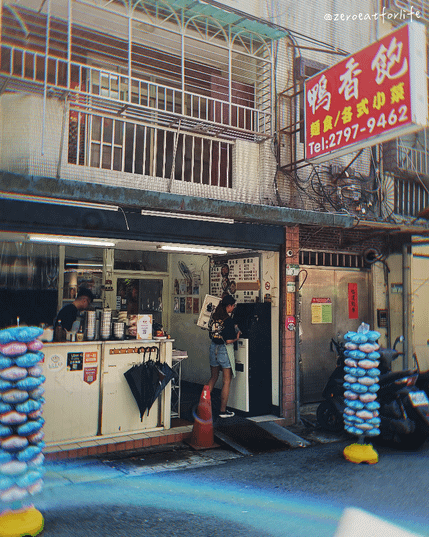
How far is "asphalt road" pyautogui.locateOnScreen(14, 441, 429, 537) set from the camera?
14.4 feet

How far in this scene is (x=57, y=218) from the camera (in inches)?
246

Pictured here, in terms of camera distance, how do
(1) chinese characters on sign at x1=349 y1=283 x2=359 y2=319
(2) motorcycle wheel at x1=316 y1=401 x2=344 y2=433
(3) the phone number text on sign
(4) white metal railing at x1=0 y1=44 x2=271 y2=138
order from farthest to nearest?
(1) chinese characters on sign at x1=349 y1=283 x2=359 y2=319 → (2) motorcycle wheel at x1=316 y1=401 x2=344 y2=433 → (4) white metal railing at x1=0 y1=44 x2=271 y2=138 → (3) the phone number text on sign

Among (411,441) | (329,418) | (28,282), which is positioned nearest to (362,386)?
Result: (411,441)

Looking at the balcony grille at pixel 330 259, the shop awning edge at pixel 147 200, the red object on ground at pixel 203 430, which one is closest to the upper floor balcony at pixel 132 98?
the shop awning edge at pixel 147 200

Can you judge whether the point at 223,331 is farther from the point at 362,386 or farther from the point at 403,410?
the point at 403,410

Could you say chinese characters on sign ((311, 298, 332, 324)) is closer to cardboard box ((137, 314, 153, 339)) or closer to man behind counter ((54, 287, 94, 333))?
cardboard box ((137, 314, 153, 339))

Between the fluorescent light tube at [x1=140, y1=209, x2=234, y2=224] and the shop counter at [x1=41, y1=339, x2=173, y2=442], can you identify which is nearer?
the shop counter at [x1=41, y1=339, x2=173, y2=442]

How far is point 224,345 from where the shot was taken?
817 cm

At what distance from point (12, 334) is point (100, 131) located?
4.29 metres

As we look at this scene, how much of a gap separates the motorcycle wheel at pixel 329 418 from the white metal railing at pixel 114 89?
201 inches

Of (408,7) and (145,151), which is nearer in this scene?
(145,151)

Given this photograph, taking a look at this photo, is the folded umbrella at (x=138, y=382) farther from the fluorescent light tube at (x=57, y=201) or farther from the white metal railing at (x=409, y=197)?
the white metal railing at (x=409, y=197)

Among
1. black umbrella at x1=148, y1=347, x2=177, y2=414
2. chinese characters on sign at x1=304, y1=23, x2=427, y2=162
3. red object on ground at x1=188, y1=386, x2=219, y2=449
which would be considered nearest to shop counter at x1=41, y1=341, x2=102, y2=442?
black umbrella at x1=148, y1=347, x2=177, y2=414

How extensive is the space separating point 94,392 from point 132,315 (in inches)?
53.1
